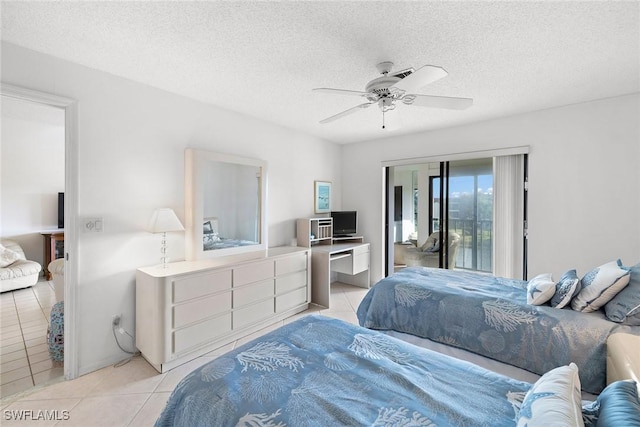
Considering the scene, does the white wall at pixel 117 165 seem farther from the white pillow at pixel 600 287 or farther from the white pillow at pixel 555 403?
the white pillow at pixel 600 287

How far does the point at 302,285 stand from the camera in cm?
364

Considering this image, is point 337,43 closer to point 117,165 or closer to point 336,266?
point 117,165

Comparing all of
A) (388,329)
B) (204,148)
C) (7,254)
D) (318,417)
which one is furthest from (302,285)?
(7,254)

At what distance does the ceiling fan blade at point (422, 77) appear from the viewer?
156 centimetres

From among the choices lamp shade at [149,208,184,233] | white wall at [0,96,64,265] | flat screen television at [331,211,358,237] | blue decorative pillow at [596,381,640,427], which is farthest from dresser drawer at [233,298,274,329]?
white wall at [0,96,64,265]

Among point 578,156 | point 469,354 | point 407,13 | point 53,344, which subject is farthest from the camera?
point 578,156

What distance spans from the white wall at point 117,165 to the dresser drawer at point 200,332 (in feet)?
1.79

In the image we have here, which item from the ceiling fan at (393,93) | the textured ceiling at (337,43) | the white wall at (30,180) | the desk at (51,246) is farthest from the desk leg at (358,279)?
the white wall at (30,180)

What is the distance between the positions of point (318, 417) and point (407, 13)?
6.68 ft

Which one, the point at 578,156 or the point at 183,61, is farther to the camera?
the point at 578,156

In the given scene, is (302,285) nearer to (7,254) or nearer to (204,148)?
(204,148)

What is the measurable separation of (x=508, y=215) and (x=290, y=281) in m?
2.88

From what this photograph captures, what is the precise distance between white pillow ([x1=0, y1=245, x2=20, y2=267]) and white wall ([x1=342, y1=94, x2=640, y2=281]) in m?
6.88

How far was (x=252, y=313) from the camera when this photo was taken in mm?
3004
